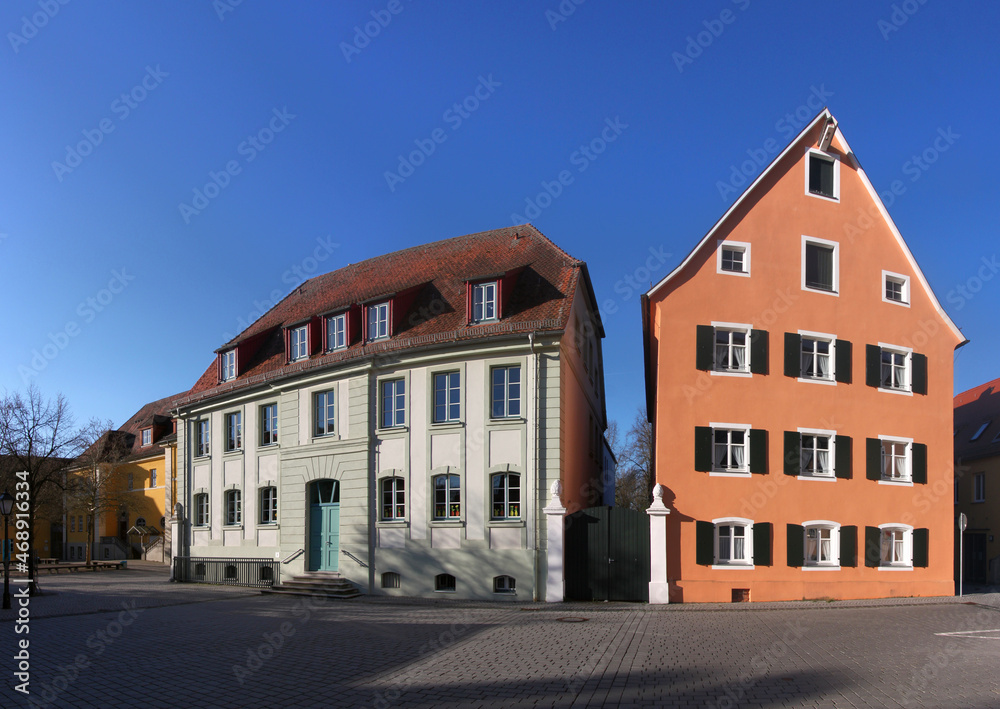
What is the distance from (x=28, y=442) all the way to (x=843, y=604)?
127 feet

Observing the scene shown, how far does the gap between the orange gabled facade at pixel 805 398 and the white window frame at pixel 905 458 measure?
4 centimetres

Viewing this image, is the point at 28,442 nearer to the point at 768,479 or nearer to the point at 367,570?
the point at 367,570

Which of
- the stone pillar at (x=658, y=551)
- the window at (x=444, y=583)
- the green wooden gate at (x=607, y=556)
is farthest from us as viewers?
the window at (x=444, y=583)

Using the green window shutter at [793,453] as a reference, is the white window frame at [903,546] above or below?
below

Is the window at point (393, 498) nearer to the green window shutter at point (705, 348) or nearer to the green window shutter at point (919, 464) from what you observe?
the green window shutter at point (705, 348)

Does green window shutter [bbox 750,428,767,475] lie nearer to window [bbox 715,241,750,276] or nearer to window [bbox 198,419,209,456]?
Result: window [bbox 715,241,750,276]

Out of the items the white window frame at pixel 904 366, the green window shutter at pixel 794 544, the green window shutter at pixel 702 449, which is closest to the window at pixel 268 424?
the green window shutter at pixel 702 449

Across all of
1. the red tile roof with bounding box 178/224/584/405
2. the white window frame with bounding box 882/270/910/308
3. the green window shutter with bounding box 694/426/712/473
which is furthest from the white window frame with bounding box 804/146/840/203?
the green window shutter with bounding box 694/426/712/473

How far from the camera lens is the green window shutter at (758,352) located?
23000mm

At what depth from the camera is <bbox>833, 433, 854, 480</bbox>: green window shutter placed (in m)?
23.3

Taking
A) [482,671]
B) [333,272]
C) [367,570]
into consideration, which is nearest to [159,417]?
[333,272]

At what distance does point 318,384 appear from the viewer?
26375 mm

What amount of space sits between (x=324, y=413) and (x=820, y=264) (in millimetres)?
17318

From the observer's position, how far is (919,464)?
80.4 feet
